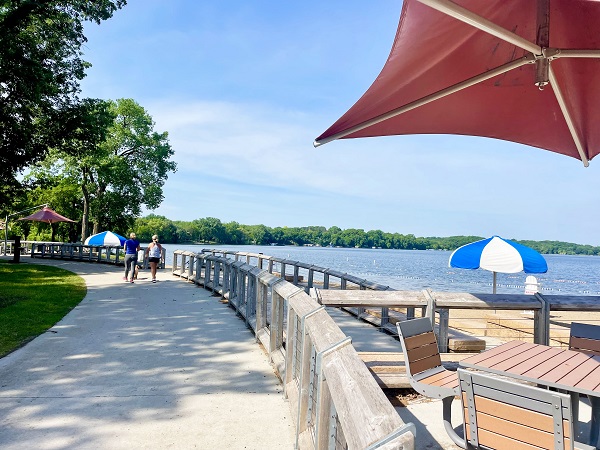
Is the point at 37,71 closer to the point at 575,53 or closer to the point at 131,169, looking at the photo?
the point at 575,53

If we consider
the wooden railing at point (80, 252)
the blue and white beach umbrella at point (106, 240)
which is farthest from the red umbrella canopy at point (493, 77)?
the blue and white beach umbrella at point (106, 240)

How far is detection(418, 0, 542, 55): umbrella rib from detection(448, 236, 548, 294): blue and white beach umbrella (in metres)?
7.49

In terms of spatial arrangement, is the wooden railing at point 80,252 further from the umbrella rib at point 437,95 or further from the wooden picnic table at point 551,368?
the wooden picnic table at point 551,368

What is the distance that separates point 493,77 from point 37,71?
14.4 m

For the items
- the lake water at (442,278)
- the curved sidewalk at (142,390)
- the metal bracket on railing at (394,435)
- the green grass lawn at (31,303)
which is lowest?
the lake water at (442,278)

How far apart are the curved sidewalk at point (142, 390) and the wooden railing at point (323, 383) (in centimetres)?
32

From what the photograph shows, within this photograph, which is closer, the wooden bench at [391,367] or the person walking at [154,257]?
the wooden bench at [391,367]

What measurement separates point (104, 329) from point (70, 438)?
13.4 ft

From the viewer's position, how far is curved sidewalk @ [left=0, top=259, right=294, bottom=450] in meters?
3.54

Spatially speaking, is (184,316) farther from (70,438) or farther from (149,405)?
(70,438)

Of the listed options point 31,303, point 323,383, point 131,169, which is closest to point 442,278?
point 131,169

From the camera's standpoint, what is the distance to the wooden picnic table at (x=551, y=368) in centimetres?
281

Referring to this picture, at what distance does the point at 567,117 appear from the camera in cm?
403

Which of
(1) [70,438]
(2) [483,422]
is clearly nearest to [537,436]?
(2) [483,422]
